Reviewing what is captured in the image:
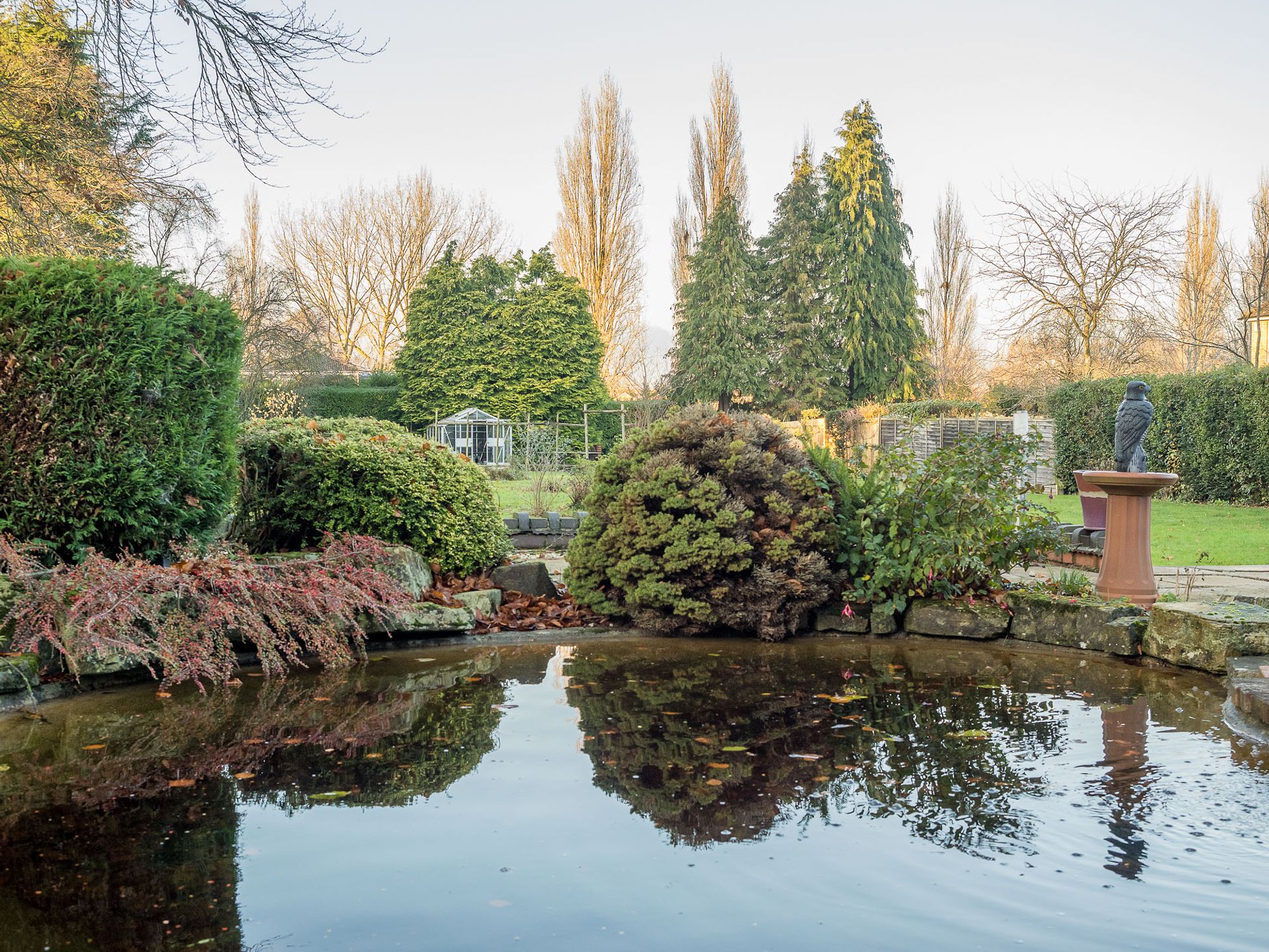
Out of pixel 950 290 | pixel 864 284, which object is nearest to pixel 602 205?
pixel 864 284

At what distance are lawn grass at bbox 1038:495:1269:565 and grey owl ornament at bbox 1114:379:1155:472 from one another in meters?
1.63

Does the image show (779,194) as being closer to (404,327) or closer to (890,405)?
(890,405)

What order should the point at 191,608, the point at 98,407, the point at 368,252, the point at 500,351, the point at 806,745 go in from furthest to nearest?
the point at 368,252
the point at 500,351
the point at 98,407
the point at 191,608
the point at 806,745

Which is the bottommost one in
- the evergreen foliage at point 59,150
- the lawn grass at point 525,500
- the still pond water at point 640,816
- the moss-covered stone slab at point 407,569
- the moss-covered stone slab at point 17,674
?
the still pond water at point 640,816

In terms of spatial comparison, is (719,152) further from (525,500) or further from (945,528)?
(945,528)

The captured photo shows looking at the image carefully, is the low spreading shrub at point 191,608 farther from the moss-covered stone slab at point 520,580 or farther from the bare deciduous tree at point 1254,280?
the bare deciduous tree at point 1254,280

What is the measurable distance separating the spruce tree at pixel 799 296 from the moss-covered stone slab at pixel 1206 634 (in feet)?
79.2

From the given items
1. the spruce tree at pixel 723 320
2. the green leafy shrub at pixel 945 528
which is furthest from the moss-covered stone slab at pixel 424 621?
the spruce tree at pixel 723 320

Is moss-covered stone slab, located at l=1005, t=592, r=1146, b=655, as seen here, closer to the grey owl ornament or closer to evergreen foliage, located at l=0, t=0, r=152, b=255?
the grey owl ornament

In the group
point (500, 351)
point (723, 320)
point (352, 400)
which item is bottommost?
point (352, 400)

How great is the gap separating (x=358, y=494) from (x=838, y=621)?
3280 millimetres

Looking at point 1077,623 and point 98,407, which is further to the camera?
point 1077,623

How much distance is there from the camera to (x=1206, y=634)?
4.99 meters

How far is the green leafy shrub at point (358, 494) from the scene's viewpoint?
6332 millimetres
